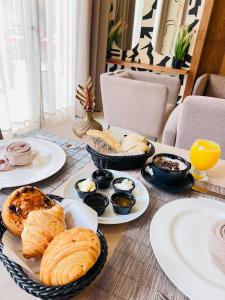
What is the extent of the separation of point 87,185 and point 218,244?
0.32 m

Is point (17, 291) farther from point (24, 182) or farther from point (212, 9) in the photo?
point (212, 9)

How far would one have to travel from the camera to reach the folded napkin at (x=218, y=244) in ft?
1.34

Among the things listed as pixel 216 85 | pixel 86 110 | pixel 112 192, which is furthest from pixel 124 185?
pixel 216 85

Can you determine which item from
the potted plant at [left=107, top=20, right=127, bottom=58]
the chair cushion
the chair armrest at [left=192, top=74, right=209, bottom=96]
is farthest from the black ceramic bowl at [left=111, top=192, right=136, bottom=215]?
the potted plant at [left=107, top=20, right=127, bottom=58]

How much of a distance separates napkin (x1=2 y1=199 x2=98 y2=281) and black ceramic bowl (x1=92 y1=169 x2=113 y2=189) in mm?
146

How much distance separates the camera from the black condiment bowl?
0.53 metres

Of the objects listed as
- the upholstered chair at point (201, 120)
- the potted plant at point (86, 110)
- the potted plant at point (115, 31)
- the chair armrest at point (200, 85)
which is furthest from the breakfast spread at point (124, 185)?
the potted plant at point (115, 31)

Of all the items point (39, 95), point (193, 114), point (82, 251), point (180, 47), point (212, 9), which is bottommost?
point (39, 95)

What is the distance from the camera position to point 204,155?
0.70 m

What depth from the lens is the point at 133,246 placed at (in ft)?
1.56

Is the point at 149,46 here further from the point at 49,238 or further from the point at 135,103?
the point at 49,238

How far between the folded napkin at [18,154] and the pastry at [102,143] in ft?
0.61

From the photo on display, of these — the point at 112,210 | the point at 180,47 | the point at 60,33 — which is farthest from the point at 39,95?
the point at 112,210

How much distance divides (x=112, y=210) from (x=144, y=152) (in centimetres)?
24
